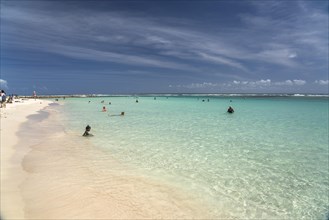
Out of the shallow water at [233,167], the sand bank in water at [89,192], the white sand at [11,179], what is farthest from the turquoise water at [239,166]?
the white sand at [11,179]

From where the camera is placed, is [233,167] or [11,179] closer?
[11,179]

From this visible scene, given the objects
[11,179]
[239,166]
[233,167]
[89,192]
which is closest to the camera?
[89,192]

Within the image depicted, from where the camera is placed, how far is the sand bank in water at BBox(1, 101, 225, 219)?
254 inches

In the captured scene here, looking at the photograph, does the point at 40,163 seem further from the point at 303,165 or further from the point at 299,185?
the point at 303,165

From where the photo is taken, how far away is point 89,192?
7695 millimetres

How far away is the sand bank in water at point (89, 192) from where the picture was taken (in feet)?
21.2

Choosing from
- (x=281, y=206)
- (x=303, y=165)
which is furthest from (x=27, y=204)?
(x=303, y=165)

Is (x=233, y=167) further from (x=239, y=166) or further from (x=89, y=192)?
(x=89, y=192)

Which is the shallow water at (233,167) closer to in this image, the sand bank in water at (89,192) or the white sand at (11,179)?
the sand bank in water at (89,192)

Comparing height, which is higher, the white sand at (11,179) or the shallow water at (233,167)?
the white sand at (11,179)

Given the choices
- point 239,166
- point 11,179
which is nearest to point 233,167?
point 239,166

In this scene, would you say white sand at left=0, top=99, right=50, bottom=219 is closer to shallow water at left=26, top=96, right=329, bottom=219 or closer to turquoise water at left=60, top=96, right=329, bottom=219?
shallow water at left=26, top=96, right=329, bottom=219

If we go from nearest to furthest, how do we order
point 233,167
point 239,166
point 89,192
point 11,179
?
1. point 89,192
2. point 11,179
3. point 233,167
4. point 239,166

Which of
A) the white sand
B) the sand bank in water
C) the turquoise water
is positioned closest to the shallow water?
the turquoise water
